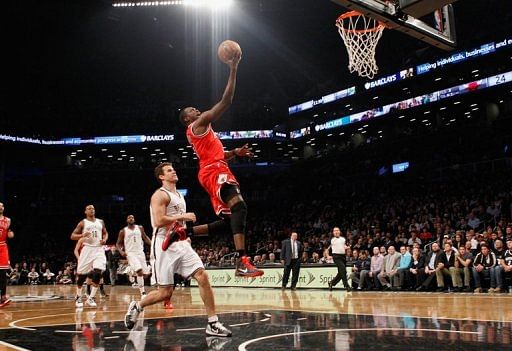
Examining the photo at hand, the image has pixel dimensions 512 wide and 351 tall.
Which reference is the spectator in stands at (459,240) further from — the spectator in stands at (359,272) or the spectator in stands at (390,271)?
the spectator in stands at (359,272)

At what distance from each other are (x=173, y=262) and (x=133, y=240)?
22.5 ft

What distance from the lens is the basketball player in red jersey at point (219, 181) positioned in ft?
18.4

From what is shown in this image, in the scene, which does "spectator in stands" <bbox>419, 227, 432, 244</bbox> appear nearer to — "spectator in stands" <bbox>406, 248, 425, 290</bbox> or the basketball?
"spectator in stands" <bbox>406, 248, 425, 290</bbox>

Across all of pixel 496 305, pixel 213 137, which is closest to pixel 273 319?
pixel 213 137

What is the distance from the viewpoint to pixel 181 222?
17.7ft

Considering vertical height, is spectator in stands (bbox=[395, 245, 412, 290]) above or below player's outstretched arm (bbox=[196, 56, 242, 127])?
below

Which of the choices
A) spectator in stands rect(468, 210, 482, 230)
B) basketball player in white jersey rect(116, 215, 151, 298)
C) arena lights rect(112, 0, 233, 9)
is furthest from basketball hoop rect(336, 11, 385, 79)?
arena lights rect(112, 0, 233, 9)

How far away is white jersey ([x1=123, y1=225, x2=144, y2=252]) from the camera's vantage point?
11828 millimetres

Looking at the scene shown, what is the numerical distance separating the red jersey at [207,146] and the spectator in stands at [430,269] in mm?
8564

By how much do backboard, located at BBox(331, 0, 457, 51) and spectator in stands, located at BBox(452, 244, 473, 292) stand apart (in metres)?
6.42

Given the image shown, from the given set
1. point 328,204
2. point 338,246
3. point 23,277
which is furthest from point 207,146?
point 23,277

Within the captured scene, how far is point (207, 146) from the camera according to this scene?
19.4 feet

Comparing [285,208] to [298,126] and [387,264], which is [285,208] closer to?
[298,126]

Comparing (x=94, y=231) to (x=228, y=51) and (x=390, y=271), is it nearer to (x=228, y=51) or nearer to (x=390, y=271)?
(x=228, y=51)
